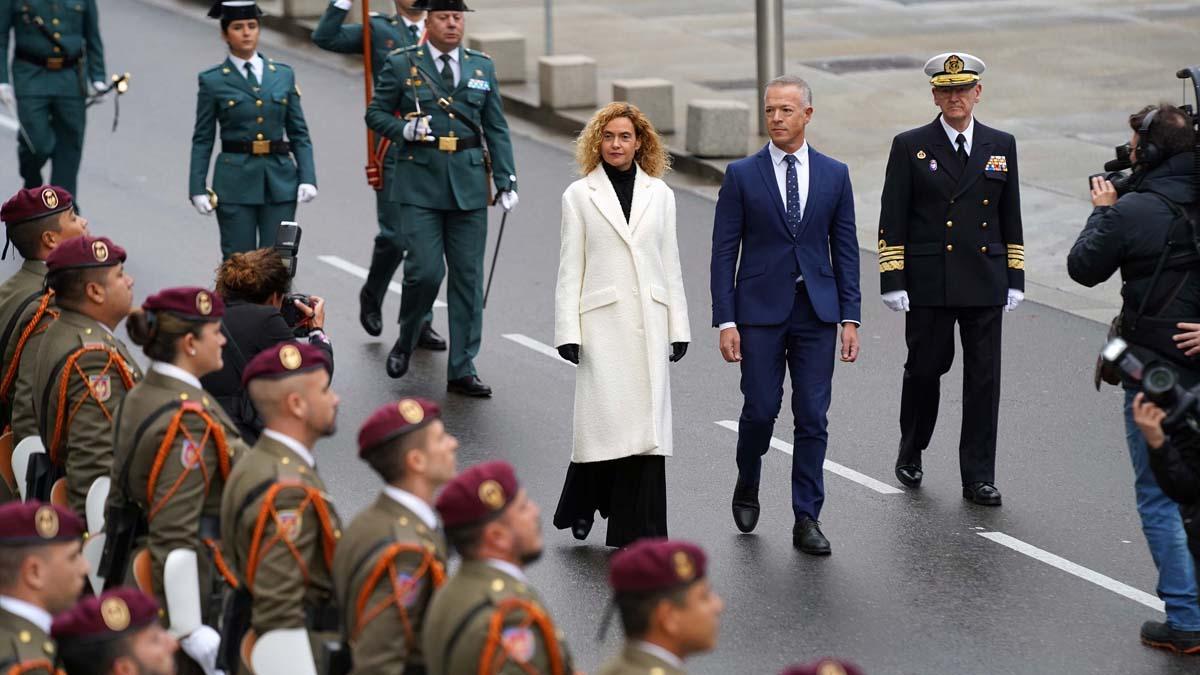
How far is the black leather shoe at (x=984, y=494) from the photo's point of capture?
33.2 feet

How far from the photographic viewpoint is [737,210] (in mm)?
9539

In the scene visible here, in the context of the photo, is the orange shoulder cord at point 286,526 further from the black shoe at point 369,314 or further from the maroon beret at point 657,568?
the black shoe at point 369,314

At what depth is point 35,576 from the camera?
5.71 meters

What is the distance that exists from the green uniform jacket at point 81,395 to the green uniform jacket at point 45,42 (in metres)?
8.05

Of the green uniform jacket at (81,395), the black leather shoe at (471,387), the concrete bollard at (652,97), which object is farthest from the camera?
the concrete bollard at (652,97)

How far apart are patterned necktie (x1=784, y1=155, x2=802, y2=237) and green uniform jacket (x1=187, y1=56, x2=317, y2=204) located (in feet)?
12.7

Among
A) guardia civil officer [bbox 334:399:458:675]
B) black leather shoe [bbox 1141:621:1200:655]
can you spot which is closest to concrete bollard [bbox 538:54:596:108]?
black leather shoe [bbox 1141:621:1200:655]

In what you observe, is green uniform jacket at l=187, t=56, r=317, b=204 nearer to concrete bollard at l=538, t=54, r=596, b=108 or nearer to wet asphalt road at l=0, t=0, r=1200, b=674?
wet asphalt road at l=0, t=0, r=1200, b=674

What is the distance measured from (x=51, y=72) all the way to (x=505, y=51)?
21.4 ft

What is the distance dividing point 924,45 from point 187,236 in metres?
9.84

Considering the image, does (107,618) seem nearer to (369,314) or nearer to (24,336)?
(24,336)

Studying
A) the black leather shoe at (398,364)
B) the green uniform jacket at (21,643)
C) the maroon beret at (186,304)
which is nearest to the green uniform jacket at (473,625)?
the green uniform jacket at (21,643)

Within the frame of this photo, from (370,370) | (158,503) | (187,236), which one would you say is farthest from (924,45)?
(158,503)

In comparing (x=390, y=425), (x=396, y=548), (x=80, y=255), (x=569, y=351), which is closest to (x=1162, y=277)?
(x=569, y=351)
